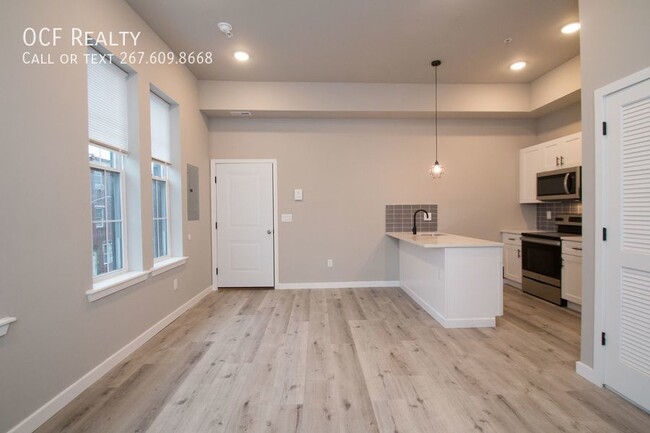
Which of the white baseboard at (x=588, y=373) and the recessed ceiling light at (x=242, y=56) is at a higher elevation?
the recessed ceiling light at (x=242, y=56)

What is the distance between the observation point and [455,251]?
2.95 metres

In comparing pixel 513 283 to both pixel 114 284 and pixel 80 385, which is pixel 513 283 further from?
pixel 80 385

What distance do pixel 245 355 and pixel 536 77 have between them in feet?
17.2

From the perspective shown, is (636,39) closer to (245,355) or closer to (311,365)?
(311,365)

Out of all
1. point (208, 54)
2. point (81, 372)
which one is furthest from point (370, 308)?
point (208, 54)

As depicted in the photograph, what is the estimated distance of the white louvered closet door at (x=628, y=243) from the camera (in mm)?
1726

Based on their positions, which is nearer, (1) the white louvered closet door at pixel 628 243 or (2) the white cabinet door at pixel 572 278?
(1) the white louvered closet door at pixel 628 243

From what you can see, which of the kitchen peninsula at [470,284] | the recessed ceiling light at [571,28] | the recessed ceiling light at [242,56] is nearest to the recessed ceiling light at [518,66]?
the recessed ceiling light at [571,28]

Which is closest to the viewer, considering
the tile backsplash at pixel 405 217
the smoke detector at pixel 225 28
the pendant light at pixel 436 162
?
the smoke detector at pixel 225 28

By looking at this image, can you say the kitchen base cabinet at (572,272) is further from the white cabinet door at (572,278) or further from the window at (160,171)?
the window at (160,171)

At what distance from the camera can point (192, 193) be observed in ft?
12.7

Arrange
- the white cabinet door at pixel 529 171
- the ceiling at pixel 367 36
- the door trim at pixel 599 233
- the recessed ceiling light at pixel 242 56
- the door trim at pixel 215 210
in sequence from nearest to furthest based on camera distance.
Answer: the door trim at pixel 599 233 → the ceiling at pixel 367 36 → the recessed ceiling light at pixel 242 56 → the white cabinet door at pixel 529 171 → the door trim at pixel 215 210

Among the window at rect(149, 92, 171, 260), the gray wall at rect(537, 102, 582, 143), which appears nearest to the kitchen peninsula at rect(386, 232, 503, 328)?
the gray wall at rect(537, 102, 582, 143)

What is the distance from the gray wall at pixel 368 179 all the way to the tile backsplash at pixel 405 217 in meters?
0.10
